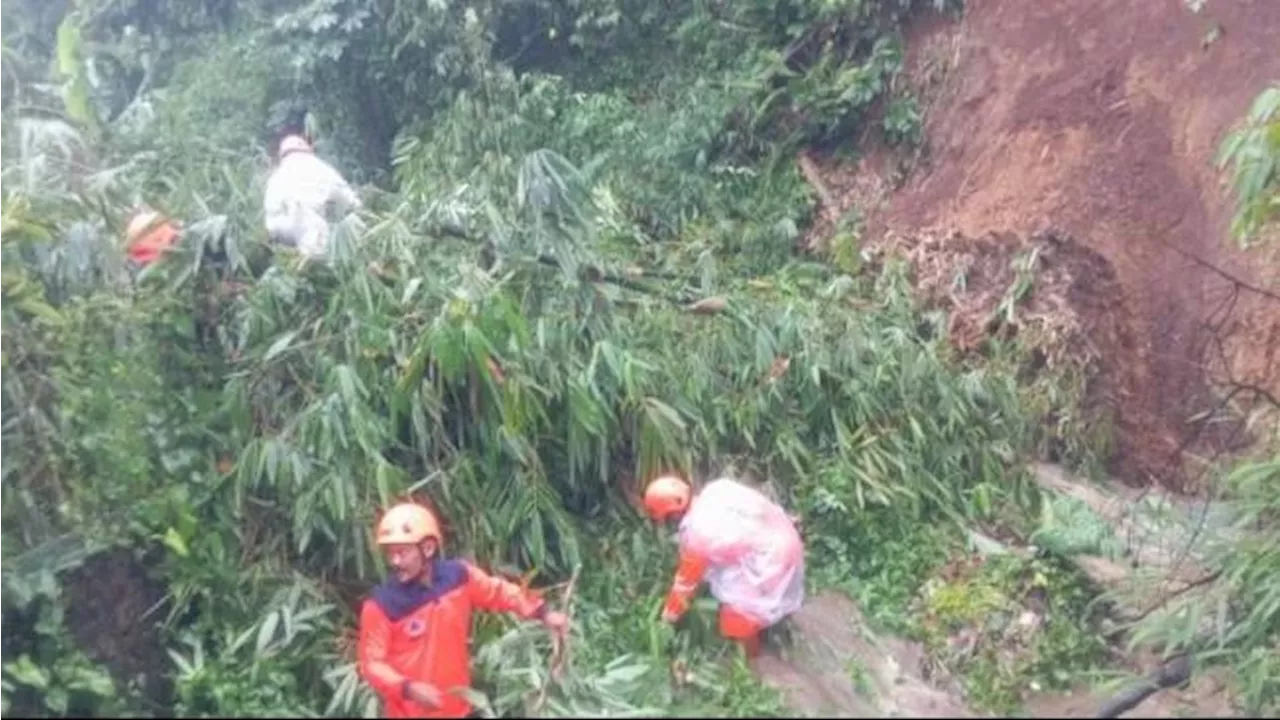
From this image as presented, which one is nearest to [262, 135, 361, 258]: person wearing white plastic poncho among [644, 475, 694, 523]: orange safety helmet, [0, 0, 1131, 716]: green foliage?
[0, 0, 1131, 716]: green foliage

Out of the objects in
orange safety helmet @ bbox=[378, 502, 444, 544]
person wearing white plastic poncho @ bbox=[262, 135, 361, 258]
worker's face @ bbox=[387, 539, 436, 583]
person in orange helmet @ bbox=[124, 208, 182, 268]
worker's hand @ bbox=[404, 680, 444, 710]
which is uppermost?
person wearing white plastic poncho @ bbox=[262, 135, 361, 258]

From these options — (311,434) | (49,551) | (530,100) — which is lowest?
(49,551)

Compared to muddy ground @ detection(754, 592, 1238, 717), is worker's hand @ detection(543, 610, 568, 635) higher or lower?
→ higher

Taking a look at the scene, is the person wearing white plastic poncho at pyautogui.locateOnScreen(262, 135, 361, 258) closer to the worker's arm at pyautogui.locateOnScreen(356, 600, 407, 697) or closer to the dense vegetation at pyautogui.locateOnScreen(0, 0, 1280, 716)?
the dense vegetation at pyautogui.locateOnScreen(0, 0, 1280, 716)

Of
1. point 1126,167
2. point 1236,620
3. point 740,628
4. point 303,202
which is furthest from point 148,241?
point 1126,167

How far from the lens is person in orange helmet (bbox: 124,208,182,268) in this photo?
821 centimetres

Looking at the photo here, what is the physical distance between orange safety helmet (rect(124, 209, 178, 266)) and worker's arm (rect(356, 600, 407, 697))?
2296 mm

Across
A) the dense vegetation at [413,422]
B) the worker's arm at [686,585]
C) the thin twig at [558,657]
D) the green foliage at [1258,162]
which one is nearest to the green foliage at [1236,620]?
the dense vegetation at [413,422]

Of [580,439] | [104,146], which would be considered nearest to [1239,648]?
[580,439]

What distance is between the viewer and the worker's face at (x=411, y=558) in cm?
655

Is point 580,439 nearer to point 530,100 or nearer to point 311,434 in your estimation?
point 311,434

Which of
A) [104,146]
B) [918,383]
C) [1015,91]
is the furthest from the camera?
[1015,91]

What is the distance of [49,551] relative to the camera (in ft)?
25.0

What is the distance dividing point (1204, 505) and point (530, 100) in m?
5.22
